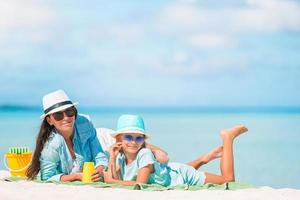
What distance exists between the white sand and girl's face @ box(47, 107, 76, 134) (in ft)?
1.99

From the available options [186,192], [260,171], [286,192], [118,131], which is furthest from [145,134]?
[260,171]

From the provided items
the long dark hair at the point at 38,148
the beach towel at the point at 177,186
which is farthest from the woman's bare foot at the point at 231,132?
the long dark hair at the point at 38,148

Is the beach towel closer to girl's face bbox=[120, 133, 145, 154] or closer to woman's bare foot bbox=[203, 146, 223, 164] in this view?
girl's face bbox=[120, 133, 145, 154]

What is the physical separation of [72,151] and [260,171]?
4919mm

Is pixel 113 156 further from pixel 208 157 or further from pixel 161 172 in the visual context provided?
pixel 208 157

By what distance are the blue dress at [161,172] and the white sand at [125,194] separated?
0.30 metres

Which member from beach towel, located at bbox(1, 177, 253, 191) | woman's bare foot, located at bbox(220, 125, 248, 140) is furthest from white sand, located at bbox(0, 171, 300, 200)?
woman's bare foot, located at bbox(220, 125, 248, 140)

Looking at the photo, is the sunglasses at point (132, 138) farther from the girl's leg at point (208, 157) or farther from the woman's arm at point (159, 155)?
the girl's leg at point (208, 157)

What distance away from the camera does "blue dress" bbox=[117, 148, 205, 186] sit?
6172 mm

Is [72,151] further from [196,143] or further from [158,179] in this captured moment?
[196,143]

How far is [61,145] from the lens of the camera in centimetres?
658

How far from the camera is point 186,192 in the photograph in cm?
593

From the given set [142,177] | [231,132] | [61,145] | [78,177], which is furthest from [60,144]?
[231,132]

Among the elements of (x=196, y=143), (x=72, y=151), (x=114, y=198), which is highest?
(x=196, y=143)
